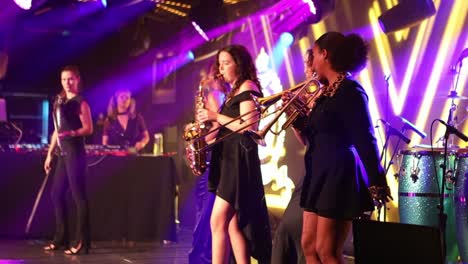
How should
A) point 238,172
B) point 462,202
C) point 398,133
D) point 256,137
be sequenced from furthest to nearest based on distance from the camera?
point 398,133
point 462,202
point 238,172
point 256,137

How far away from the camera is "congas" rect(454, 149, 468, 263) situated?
5438 mm

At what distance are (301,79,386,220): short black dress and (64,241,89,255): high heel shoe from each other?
3.76 meters

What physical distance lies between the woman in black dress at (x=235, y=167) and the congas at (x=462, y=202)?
1673 millimetres

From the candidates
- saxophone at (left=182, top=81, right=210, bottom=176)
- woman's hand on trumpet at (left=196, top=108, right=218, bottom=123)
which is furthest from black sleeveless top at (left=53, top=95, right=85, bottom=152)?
woman's hand on trumpet at (left=196, top=108, right=218, bottom=123)

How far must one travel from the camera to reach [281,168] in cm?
894

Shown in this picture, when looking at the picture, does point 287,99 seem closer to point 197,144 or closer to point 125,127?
point 197,144

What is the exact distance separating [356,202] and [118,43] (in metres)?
10.2

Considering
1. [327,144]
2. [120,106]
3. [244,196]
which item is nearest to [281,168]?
[120,106]

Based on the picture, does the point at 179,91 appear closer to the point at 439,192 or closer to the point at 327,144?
the point at 439,192

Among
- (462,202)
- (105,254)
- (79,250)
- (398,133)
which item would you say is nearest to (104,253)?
(105,254)

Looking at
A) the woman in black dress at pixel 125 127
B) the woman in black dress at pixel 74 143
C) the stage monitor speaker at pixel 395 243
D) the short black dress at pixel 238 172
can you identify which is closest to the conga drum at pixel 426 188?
the short black dress at pixel 238 172

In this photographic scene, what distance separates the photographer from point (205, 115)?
473 cm

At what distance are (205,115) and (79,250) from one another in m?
2.77

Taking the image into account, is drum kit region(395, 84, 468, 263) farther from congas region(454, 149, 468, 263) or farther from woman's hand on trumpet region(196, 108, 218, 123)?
woman's hand on trumpet region(196, 108, 218, 123)
